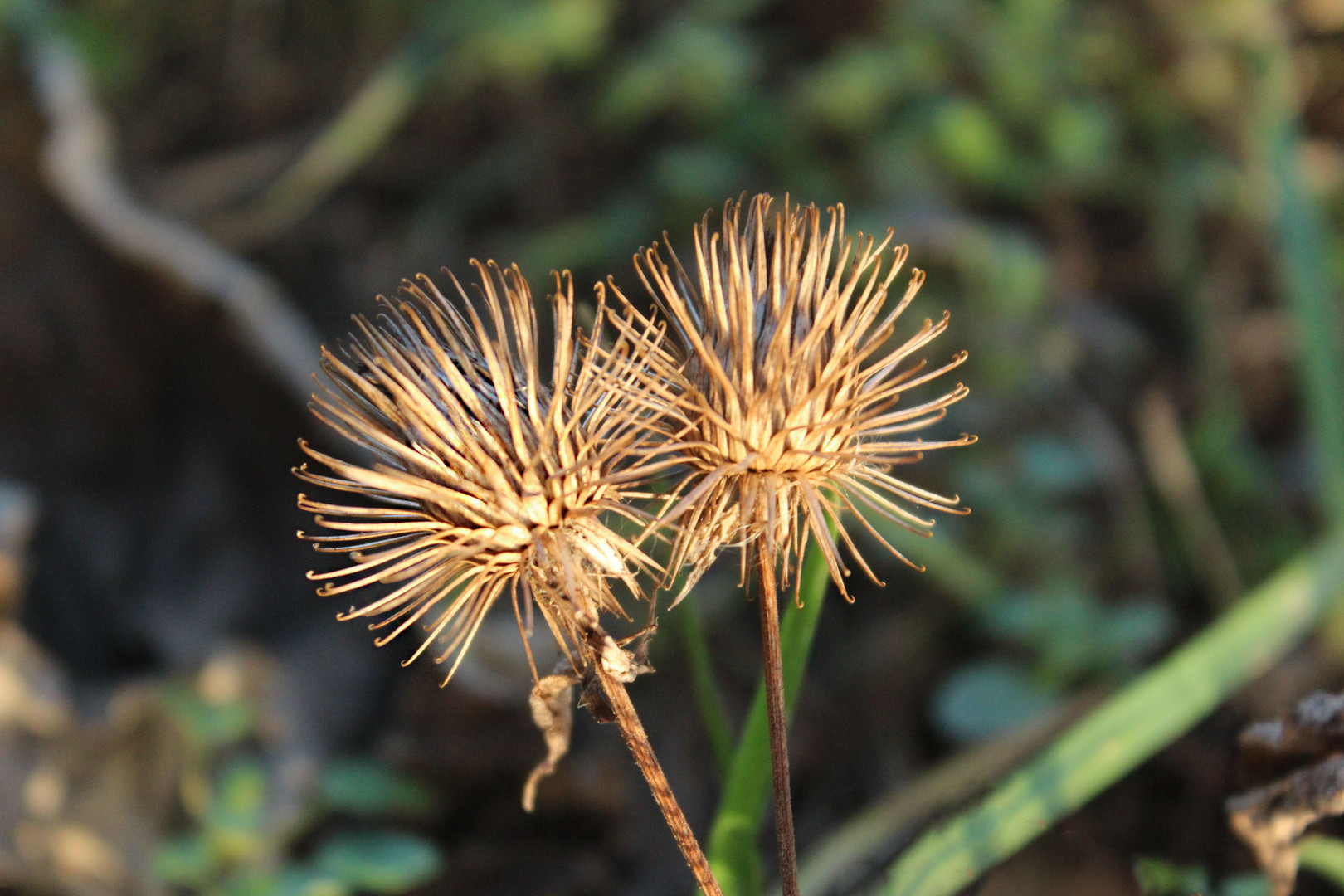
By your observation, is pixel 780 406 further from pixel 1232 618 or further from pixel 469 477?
pixel 1232 618

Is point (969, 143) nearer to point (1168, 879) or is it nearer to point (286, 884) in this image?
point (1168, 879)

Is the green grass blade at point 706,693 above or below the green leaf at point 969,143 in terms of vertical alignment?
below

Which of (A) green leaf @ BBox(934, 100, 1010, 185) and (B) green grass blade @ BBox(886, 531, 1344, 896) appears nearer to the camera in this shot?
(B) green grass blade @ BBox(886, 531, 1344, 896)

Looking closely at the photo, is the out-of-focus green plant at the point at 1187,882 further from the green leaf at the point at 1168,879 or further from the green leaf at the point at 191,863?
the green leaf at the point at 191,863

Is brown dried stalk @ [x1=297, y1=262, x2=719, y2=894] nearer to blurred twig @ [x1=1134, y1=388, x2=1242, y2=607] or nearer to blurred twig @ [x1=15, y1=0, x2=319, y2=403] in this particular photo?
blurred twig @ [x1=15, y1=0, x2=319, y2=403]

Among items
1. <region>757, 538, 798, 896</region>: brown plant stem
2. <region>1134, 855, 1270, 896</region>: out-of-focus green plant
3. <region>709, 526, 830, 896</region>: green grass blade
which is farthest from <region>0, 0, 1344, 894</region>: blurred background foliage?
<region>757, 538, 798, 896</region>: brown plant stem

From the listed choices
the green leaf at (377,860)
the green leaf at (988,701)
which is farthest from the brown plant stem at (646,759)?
the green leaf at (988,701)

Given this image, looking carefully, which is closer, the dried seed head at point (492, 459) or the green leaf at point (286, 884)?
the dried seed head at point (492, 459)
